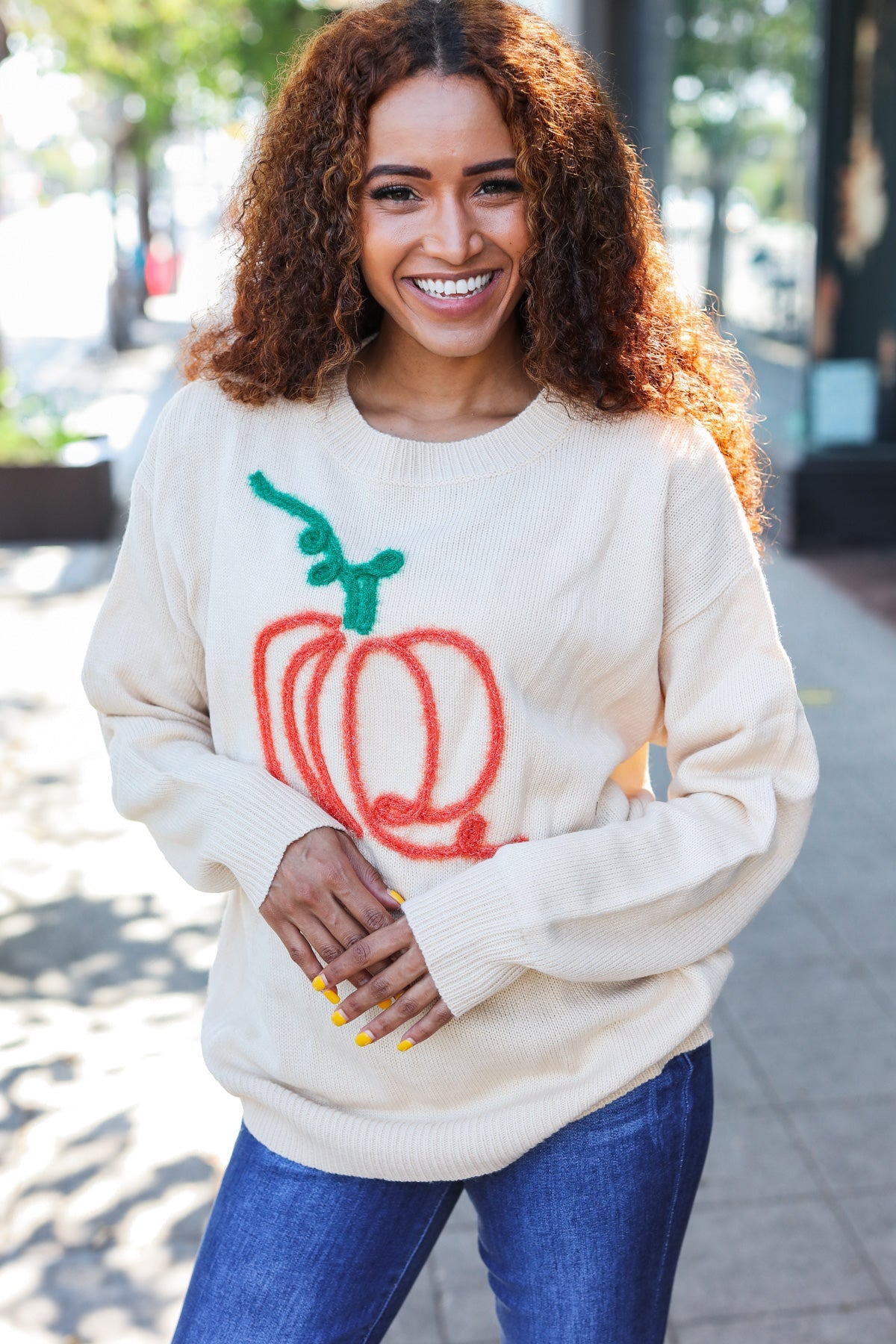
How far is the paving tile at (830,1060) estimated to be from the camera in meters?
3.67

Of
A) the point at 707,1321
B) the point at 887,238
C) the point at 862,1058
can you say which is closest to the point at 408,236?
the point at 707,1321

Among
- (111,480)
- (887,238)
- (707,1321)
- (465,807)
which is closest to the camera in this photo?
(465,807)

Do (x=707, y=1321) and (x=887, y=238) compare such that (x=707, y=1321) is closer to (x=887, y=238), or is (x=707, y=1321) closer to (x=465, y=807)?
(x=465, y=807)

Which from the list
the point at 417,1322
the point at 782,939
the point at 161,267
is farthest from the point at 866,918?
the point at 161,267

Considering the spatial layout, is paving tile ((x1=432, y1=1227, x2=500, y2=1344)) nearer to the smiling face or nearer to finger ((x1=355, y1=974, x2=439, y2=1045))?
finger ((x1=355, y1=974, x2=439, y2=1045))

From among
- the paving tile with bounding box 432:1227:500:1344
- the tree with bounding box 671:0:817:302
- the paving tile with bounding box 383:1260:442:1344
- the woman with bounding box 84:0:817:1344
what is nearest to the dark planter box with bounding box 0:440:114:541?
the tree with bounding box 671:0:817:302

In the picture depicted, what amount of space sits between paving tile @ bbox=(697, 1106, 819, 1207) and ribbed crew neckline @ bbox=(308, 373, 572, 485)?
2.09 metres

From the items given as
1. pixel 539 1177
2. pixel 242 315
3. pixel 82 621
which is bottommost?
pixel 82 621

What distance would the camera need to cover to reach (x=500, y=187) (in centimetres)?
180

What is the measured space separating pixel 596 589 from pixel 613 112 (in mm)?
669

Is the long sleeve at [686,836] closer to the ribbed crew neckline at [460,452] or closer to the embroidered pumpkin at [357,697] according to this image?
the embroidered pumpkin at [357,697]

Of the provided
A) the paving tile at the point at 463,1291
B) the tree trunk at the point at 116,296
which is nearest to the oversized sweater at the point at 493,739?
the paving tile at the point at 463,1291

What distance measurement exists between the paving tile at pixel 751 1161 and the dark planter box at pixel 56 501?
7090 mm

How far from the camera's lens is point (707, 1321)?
2904 millimetres
